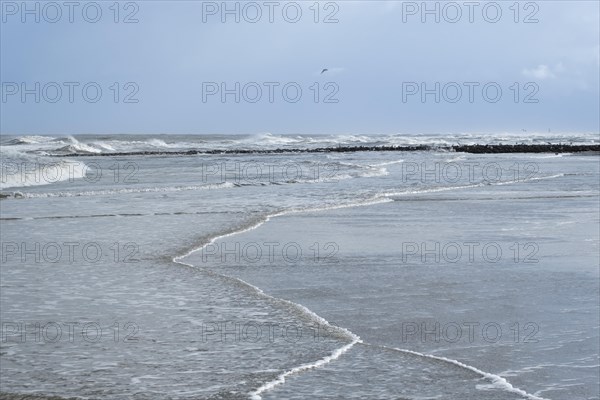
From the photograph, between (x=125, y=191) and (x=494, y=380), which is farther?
(x=125, y=191)

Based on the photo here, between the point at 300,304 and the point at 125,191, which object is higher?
the point at 125,191

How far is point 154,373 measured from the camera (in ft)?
14.7

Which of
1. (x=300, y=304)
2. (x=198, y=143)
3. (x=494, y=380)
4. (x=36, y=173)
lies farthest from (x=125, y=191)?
(x=198, y=143)

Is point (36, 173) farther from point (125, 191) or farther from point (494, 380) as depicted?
point (494, 380)

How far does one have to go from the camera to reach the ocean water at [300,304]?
4.42 meters

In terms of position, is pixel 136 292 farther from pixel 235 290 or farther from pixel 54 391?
pixel 54 391

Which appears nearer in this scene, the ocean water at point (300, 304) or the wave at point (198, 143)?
the ocean water at point (300, 304)

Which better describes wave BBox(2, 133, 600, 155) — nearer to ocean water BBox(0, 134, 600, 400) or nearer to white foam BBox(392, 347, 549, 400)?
ocean water BBox(0, 134, 600, 400)

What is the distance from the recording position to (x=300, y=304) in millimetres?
6371

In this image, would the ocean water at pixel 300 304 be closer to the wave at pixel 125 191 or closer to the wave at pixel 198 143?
the wave at pixel 125 191

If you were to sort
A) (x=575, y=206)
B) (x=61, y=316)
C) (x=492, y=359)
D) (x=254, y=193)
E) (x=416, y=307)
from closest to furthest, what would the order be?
(x=492, y=359), (x=61, y=316), (x=416, y=307), (x=575, y=206), (x=254, y=193)

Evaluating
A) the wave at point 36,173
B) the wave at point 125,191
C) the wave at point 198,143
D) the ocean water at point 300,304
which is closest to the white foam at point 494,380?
the ocean water at point 300,304

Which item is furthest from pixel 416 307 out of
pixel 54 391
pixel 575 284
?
pixel 54 391

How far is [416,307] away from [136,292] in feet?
7.75
